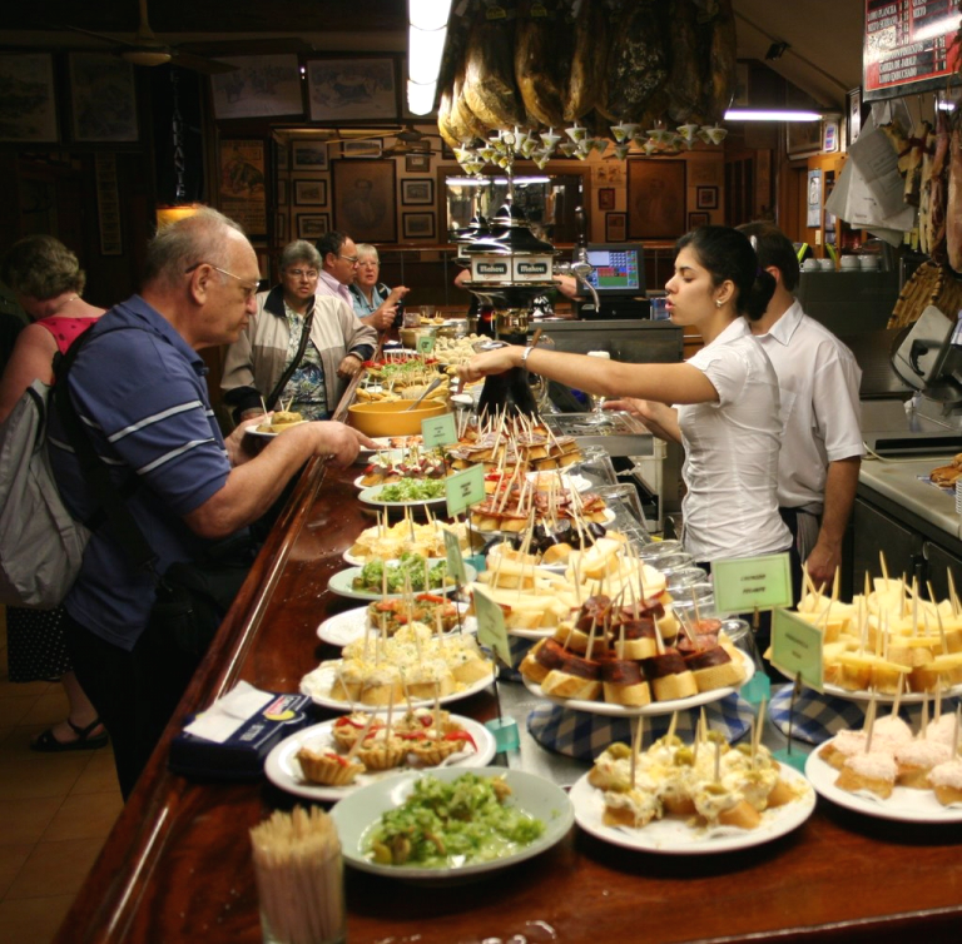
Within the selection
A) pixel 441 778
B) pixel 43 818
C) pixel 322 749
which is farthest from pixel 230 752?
pixel 43 818

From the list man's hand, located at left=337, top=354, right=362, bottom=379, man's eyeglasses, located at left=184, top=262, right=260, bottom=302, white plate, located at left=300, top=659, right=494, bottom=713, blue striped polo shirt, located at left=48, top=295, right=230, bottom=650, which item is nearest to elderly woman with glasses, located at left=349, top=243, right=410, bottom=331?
man's hand, located at left=337, top=354, right=362, bottom=379

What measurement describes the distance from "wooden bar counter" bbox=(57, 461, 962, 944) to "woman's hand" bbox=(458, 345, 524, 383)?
184 centimetres

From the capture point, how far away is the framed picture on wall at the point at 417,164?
13.8m

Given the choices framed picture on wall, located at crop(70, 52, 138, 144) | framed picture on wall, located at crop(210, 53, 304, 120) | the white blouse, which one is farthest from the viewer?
framed picture on wall, located at crop(210, 53, 304, 120)

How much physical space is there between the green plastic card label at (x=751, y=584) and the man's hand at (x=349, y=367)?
4833 mm

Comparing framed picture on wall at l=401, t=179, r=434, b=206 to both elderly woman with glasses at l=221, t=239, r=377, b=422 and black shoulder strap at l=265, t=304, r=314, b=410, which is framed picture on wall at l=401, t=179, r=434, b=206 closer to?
elderly woman with glasses at l=221, t=239, r=377, b=422

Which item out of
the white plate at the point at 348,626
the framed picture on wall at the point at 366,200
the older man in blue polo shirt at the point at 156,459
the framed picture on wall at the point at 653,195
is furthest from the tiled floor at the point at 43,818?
the framed picture on wall at the point at 653,195

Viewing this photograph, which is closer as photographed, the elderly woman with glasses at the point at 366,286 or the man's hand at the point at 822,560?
the man's hand at the point at 822,560

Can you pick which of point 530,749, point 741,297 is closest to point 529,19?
point 741,297

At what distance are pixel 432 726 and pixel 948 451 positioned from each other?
11.9 ft

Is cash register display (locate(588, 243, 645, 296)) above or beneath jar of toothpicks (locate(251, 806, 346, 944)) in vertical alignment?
above

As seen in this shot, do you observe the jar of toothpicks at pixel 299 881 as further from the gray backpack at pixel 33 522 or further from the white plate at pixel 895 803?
the gray backpack at pixel 33 522

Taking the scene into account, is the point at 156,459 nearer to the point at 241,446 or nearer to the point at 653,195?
the point at 241,446

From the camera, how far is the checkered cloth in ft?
6.06
